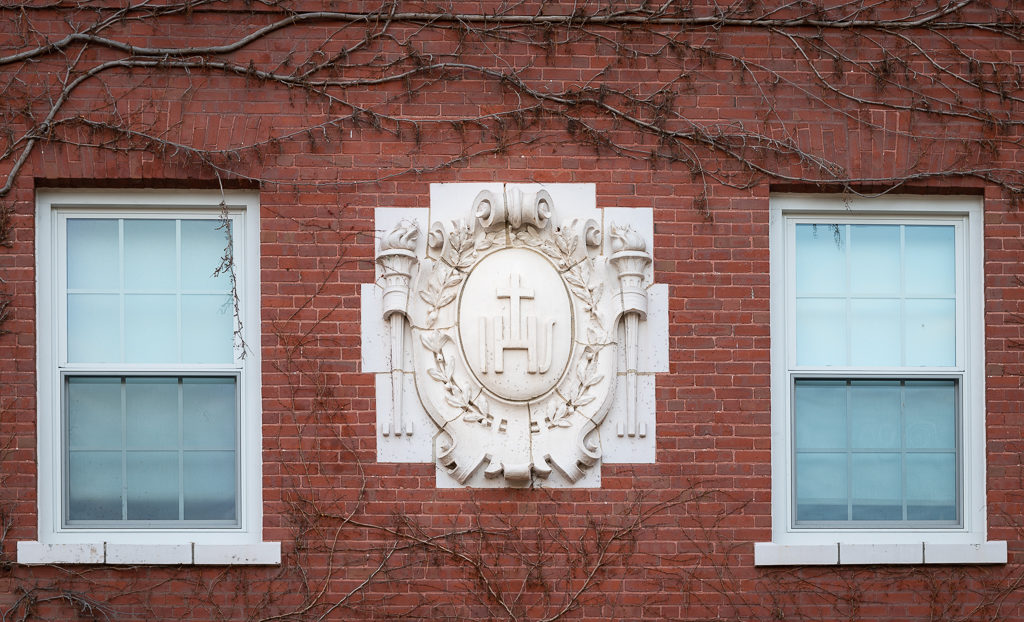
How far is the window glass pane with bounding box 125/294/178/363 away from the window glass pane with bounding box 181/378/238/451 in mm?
208

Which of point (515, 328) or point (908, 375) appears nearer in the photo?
point (515, 328)

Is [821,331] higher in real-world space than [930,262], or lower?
lower

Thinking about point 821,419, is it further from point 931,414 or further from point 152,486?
point 152,486

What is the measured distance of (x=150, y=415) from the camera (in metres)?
6.47

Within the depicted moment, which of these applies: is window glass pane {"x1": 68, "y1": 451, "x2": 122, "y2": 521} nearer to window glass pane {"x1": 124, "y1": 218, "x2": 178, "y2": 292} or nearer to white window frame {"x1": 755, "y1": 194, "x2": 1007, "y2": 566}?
window glass pane {"x1": 124, "y1": 218, "x2": 178, "y2": 292}

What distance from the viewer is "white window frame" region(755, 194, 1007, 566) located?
6531 millimetres

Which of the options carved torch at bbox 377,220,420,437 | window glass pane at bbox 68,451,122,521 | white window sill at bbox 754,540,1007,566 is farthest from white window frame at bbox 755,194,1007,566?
window glass pane at bbox 68,451,122,521

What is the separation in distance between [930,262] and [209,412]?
429 centimetres

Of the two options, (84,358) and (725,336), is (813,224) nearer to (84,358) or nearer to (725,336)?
(725,336)

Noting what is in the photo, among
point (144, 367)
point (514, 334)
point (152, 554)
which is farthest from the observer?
point (144, 367)

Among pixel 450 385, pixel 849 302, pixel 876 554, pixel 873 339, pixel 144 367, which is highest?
pixel 849 302

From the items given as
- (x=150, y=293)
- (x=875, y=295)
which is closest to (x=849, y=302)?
(x=875, y=295)

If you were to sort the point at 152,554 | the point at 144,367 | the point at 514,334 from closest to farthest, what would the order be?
the point at 152,554 → the point at 514,334 → the point at 144,367

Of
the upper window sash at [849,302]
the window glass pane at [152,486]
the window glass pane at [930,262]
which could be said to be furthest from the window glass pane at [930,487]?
the window glass pane at [152,486]
